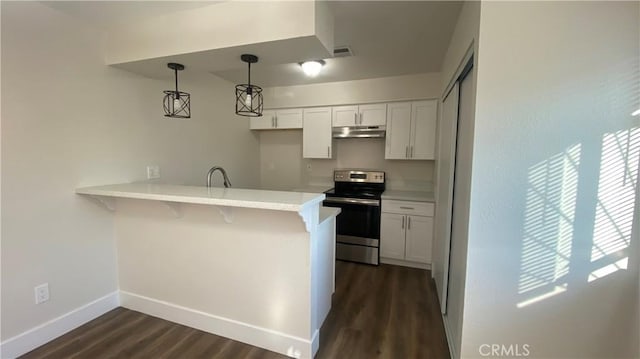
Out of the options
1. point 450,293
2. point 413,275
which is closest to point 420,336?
point 450,293

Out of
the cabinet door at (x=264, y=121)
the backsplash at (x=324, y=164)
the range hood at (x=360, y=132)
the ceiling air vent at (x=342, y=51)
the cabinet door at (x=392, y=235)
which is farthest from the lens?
the cabinet door at (x=264, y=121)

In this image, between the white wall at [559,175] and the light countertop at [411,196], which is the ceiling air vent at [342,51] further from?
the light countertop at [411,196]

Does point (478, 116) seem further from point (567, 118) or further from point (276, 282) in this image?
point (276, 282)

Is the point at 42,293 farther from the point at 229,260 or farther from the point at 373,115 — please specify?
the point at 373,115

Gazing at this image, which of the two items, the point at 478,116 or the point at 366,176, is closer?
the point at 478,116

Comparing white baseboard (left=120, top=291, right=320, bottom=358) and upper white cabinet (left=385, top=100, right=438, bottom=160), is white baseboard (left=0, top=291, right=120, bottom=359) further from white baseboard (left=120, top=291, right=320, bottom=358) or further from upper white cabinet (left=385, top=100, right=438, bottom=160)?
upper white cabinet (left=385, top=100, right=438, bottom=160)

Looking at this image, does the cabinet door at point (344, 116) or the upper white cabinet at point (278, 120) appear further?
the upper white cabinet at point (278, 120)

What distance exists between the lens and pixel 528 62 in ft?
4.24

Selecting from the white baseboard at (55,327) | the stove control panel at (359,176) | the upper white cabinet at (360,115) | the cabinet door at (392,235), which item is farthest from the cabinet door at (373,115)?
the white baseboard at (55,327)

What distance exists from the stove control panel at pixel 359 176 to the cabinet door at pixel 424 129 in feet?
1.87

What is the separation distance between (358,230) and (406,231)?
0.58 m

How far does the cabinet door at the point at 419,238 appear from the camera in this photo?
10.4 feet

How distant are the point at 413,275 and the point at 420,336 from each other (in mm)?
1113

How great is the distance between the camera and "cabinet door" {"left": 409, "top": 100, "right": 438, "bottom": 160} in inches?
129
